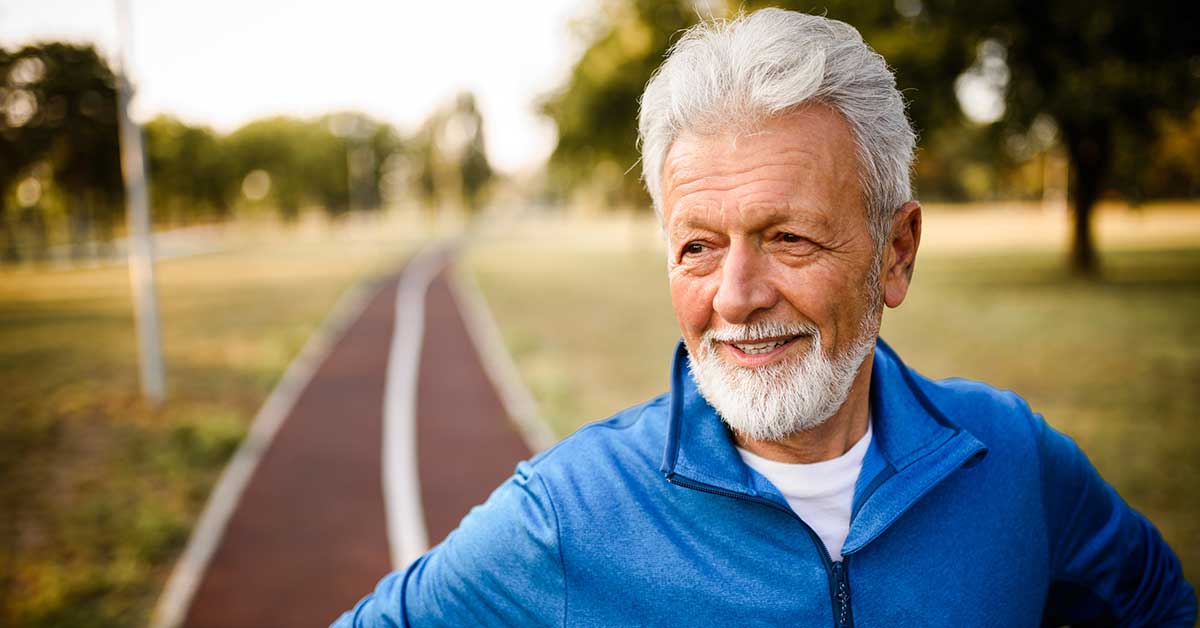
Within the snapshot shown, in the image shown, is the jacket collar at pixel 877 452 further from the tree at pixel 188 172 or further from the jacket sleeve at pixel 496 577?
the tree at pixel 188 172

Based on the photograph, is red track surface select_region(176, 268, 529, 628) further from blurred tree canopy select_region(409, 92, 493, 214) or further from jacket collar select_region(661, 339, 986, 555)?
blurred tree canopy select_region(409, 92, 493, 214)

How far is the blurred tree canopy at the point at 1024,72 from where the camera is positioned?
14.0 metres

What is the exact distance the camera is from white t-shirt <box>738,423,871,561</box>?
1.62 m

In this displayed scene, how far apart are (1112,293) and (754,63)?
20.7 meters

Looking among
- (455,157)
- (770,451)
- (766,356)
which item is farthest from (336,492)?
(455,157)

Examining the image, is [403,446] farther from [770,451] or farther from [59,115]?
[59,115]

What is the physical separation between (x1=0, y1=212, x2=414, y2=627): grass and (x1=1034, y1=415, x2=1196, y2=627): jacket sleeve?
5734 mm

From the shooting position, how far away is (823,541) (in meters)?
1.59

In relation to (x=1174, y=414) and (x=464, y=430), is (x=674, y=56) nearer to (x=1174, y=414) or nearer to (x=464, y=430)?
(x=464, y=430)

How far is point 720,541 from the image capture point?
1483 mm

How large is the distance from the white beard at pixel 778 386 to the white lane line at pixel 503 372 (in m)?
5.98

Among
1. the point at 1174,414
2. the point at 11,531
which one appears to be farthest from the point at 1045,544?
the point at 1174,414

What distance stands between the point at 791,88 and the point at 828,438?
2.63 ft

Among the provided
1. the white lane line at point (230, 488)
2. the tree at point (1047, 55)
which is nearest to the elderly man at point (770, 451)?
the white lane line at point (230, 488)
